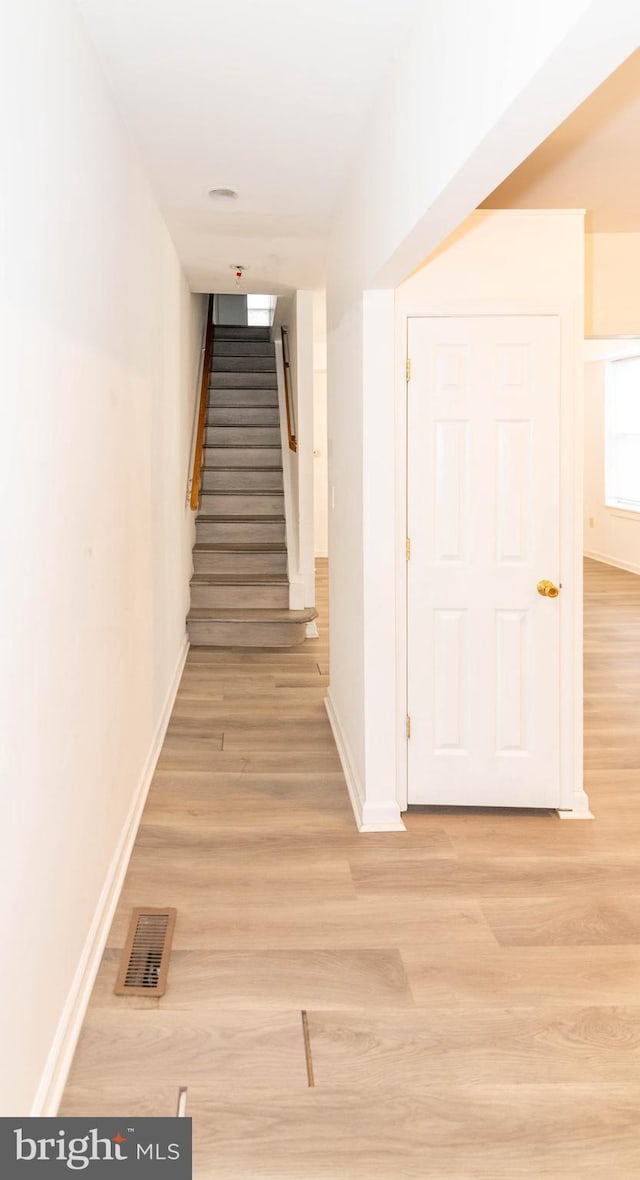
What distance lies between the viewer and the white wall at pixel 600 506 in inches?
404

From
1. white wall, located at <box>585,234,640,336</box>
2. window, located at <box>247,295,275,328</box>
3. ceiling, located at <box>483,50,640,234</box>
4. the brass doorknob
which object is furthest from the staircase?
ceiling, located at <box>483,50,640,234</box>

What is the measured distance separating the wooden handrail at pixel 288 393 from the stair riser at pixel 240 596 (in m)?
1.18

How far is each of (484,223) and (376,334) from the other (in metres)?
0.59

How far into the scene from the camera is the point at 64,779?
2.19 meters

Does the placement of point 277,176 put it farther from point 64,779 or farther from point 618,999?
point 618,999

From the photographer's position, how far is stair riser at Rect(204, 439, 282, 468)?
786cm

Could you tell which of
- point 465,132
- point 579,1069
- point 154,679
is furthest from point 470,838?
point 465,132

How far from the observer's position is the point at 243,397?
857cm

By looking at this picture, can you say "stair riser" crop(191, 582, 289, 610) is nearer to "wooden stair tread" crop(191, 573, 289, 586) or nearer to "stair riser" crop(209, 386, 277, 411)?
"wooden stair tread" crop(191, 573, 289, 586)

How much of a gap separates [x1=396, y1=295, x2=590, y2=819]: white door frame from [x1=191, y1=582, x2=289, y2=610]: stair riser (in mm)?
3173

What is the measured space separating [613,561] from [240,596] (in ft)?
18.8

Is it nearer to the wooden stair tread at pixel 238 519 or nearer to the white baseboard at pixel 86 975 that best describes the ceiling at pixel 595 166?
the white baseboard at pixel 86 975

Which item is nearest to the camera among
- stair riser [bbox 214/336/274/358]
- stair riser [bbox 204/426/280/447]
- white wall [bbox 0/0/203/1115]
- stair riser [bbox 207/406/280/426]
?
white wall [bbox 0/0/203/1115]

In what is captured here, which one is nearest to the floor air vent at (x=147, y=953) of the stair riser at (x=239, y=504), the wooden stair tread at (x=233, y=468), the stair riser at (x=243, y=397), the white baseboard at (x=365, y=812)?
the white baseboard at (x=365, y=812)
